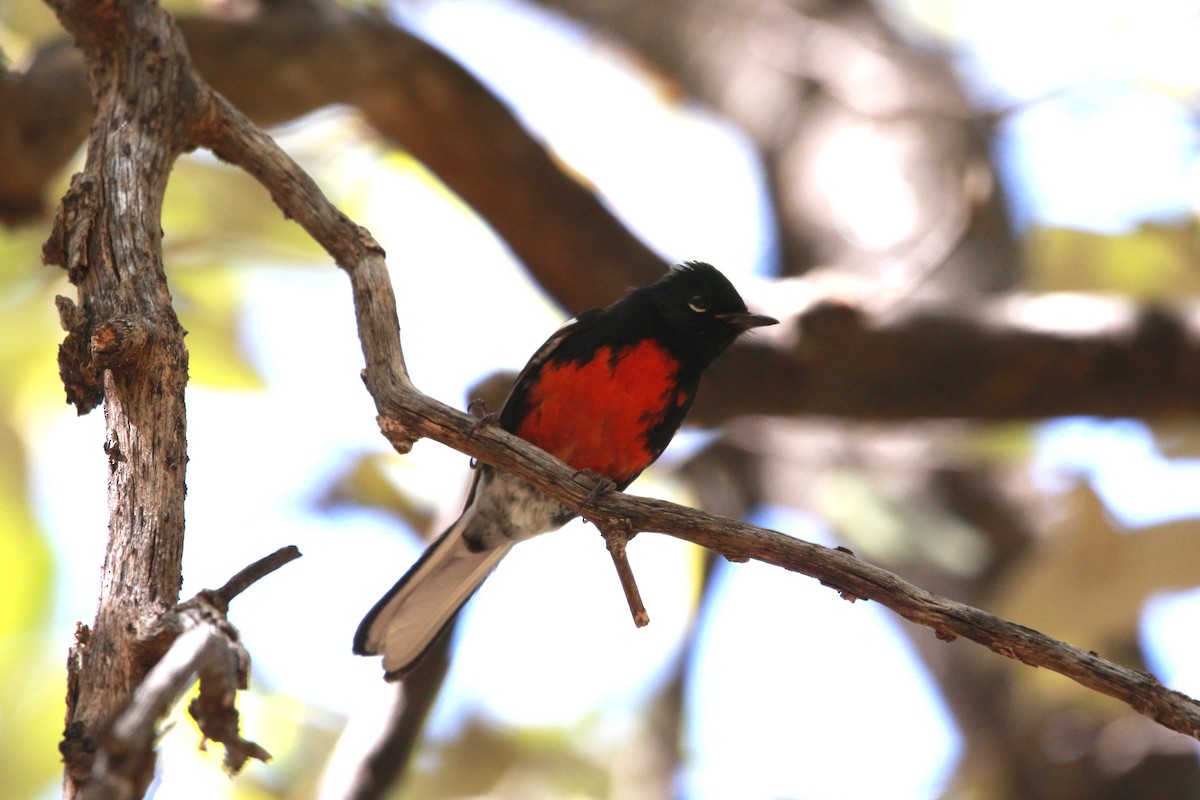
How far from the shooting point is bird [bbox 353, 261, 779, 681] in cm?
399

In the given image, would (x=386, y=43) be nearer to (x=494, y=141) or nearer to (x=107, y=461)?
(x=494, y=141)

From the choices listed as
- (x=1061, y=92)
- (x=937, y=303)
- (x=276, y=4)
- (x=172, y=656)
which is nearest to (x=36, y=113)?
(x=276, y=4)

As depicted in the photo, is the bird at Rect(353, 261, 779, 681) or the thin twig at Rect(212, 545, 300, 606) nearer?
the thin twig at Rect(212, 545, 300, 606)

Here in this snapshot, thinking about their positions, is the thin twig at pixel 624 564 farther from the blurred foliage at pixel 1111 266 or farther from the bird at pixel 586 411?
the blurred foliage at pixel 1111 266

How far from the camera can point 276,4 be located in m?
4.44

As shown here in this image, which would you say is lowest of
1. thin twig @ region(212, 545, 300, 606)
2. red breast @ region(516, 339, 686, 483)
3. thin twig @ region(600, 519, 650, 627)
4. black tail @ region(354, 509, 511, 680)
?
thin twig @ region(212, 545, 300, 606)

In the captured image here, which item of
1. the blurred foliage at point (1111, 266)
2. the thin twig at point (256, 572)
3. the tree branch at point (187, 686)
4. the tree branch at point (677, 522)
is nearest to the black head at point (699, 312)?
the tree branch at point (677, 522)

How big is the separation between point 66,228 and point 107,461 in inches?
24.7

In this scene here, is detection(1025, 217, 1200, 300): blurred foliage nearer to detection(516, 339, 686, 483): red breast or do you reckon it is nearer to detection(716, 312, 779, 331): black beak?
detection(716, 312, 779, 331): black beak

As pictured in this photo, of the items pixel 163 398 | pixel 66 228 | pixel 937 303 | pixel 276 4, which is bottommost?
pixel 163 398

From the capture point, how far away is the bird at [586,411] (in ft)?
13.1

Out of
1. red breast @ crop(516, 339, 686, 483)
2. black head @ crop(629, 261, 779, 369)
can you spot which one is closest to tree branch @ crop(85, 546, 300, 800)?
red breast @ crop(516, 339, 686, 483)

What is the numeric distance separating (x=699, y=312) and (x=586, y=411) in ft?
2.16

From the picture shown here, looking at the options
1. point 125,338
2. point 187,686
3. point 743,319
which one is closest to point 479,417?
point 125,338
